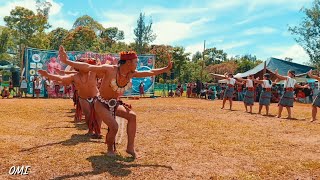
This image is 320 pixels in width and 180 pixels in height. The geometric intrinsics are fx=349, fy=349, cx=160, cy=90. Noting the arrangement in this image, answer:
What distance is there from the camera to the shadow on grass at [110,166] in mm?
5293

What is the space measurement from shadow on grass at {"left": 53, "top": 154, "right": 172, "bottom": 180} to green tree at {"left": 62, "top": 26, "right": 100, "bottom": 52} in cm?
5205

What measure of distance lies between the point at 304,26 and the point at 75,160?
1434 inches

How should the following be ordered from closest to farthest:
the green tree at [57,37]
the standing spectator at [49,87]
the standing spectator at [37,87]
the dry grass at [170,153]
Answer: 1. the dry grass at [170,153]
2. the standing spectator at [37,87]
3. the standing spectator at [49,87]
4. the green tree at [57,37]

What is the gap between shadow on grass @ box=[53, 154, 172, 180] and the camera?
529 centimetres

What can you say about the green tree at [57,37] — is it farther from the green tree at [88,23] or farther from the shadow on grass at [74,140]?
the shadow on grass at [74,140]

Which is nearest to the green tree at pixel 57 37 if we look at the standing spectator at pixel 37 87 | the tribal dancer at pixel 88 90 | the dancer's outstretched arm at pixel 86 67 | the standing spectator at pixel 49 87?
the standing spectator at pixel 49 87

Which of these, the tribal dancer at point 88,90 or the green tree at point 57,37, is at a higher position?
the green tree at point 57,37

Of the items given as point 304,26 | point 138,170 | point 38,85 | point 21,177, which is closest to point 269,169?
point 138,170

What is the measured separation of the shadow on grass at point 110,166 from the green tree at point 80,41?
5205 centimetres

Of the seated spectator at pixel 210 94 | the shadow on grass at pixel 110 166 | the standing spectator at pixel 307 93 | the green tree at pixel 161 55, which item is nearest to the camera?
the shadow on grass at pixel 110 166

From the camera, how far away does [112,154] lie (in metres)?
6.49

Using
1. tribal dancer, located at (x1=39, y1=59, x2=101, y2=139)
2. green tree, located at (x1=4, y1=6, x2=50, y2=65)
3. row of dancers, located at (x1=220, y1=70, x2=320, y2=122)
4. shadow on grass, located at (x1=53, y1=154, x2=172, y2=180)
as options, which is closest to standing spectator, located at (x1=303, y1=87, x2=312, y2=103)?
row of dancers, located at (x1=220, y1=70, x2=320, y2=122)

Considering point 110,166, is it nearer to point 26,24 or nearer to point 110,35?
point 26,24

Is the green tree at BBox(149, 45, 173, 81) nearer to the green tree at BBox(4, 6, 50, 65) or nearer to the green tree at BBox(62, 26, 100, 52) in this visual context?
the green tree at BBox(62, 26, 100, 52)
